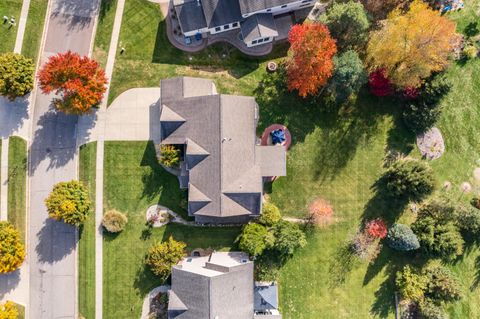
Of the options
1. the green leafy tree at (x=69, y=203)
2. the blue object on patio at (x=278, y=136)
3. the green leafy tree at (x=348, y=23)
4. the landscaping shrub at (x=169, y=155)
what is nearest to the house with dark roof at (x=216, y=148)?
the landscaping shrub at (x=169, y=155)

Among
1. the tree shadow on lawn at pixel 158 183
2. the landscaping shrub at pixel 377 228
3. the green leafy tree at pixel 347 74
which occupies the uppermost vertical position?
the green leafy tree at pixel 347 74

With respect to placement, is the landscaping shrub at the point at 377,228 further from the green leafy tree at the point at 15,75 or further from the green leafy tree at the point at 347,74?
the green leafy tree at the point at 15,75

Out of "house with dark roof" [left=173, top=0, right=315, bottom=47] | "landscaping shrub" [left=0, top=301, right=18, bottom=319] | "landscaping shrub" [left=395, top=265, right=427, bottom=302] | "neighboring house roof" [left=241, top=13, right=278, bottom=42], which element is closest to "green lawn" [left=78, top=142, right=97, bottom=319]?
"landscaping shrub" [left=0, top=301, right=18, bottom=319]

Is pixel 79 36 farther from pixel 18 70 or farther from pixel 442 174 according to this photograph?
pixel 442 174

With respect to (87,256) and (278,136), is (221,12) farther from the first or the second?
(87,256)

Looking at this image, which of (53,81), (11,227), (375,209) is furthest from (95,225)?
(375,209)

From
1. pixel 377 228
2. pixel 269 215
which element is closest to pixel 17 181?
pixel 269 215
